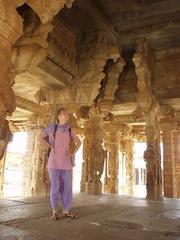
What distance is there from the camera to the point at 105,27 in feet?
24.1

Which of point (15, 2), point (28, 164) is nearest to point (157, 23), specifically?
point (15, 2)

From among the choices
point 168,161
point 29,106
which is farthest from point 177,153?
point 29,106

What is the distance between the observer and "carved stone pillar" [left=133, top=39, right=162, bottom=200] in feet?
25.8

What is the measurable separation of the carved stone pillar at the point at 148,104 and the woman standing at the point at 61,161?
187 inches

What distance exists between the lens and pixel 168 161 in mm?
12539

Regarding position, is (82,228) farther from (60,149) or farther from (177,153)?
(177,153)

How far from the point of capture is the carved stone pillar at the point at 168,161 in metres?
12.2

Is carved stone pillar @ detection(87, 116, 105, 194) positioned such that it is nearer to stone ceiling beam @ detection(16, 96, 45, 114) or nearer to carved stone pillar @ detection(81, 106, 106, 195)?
carved stone pillar @ detection(81, 106, 106, 195)

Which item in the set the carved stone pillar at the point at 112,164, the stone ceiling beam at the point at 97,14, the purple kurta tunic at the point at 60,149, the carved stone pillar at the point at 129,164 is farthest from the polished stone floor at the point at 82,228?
the carved stone pillar at the point at 129,164

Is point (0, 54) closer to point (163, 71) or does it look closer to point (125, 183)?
point (163, 71)

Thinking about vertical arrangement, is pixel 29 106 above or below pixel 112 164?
above

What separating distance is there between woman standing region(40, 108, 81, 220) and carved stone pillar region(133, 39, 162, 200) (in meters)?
4.74

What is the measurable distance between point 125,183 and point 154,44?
30.4ft

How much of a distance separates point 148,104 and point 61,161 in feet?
16.2
